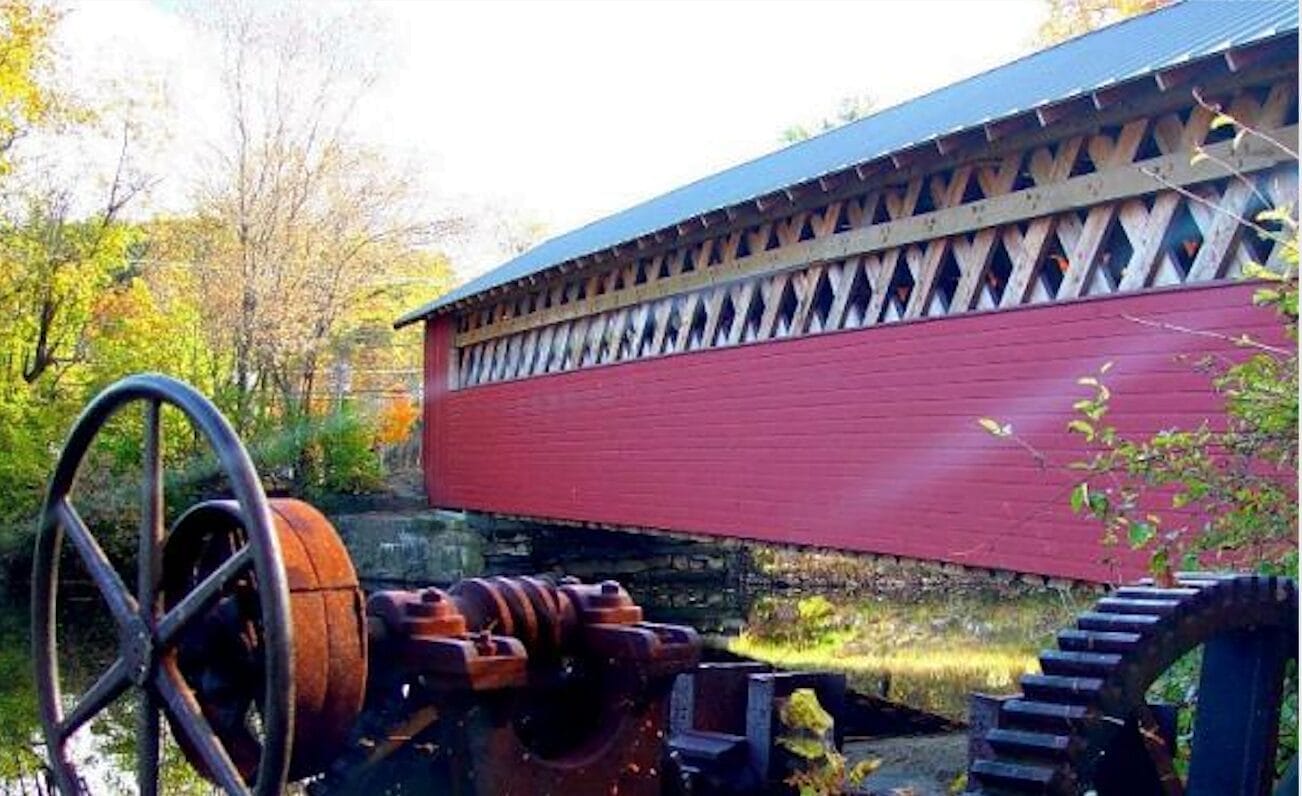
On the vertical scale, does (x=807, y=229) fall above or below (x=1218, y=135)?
below

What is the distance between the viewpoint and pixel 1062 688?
3.60m

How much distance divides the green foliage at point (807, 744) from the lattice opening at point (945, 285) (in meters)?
5.72

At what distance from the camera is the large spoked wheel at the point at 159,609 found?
317cm

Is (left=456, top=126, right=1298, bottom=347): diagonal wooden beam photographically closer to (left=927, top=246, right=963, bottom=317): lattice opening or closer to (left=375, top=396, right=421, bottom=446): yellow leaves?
(left=927, top=246, right=963, bottom=317): lattice opening

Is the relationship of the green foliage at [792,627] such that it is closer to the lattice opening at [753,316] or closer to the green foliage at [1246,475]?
the lattice opening at [753,316]

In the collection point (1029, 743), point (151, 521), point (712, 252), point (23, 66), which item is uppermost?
point (23, 66)

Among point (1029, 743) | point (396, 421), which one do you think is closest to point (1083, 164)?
point (1029, 743)

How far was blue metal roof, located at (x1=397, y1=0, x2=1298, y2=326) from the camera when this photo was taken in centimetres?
870

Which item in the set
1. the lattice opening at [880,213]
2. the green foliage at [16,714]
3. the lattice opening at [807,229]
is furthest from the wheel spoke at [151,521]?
the lattice opening at [807,229]

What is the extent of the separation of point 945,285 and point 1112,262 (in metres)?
1.65

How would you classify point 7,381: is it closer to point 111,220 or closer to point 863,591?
point 111,220

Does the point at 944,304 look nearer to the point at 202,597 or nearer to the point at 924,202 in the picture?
the point at 924,202

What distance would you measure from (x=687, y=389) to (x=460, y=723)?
10.2 m

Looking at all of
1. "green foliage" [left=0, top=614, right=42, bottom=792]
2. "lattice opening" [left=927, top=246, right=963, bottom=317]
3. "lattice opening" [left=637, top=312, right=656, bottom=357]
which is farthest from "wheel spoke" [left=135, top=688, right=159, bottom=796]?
"lattice opening" [left=637, top=312, right=656, bottom=357]
